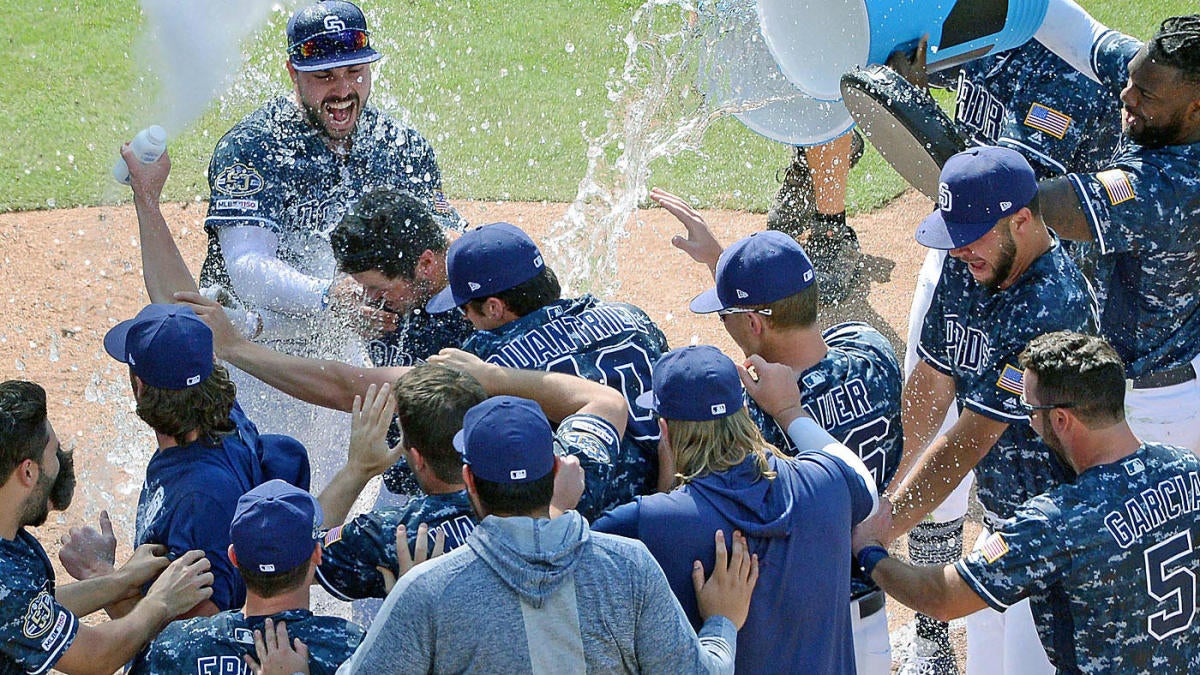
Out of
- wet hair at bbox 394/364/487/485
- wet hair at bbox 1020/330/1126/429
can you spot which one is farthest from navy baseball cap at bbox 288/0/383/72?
wet hair at bbox 1020/330/1126/429

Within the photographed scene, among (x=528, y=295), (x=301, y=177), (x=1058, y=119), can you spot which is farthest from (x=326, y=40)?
(x=1058, y=119)

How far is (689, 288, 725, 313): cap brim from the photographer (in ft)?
9.92

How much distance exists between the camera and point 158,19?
8617 millimetres

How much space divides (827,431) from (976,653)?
1.17m

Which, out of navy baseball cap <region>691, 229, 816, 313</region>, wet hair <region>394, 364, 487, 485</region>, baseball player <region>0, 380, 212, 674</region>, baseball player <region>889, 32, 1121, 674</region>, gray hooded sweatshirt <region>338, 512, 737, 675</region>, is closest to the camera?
gray hooded sweatshirt <region>338, 512, 737, 675</region>

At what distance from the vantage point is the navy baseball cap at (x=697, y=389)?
2523mm

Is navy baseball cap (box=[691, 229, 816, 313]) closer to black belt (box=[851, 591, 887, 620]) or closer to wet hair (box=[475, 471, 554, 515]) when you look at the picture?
black belt (box=[851, 591, 887, 620])

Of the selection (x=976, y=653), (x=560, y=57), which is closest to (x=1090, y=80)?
(x=976, y=653)

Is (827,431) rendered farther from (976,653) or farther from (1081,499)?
(976,653)

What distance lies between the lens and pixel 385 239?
346 cm

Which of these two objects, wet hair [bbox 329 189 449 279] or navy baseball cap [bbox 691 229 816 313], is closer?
navy baseball cap [bbox 691 229 816 313]

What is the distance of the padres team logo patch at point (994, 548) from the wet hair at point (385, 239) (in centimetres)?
160

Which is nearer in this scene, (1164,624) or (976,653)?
(1164,624)

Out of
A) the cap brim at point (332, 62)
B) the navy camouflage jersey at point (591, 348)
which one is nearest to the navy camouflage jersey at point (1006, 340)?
the navy camouflage jersey at point (591, 348)
